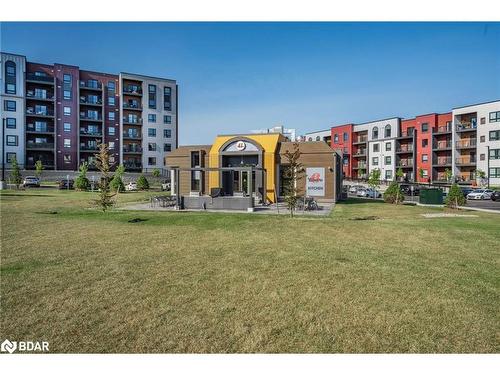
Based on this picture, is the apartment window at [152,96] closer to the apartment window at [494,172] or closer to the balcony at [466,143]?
the balcony at [466,143]

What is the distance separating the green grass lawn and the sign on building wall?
56.0 ft

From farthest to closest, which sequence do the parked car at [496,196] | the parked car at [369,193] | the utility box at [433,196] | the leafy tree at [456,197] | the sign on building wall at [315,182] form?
the parked car at [369,193]
the parked car at [496,196]
the sign on building wall at [315,182]
the utility box at [433,196]
the leafy tree at [456,197]

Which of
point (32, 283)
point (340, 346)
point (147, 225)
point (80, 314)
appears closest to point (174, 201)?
point (147, 225)

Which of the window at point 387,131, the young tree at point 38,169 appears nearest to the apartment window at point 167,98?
the young tree at point 38,169

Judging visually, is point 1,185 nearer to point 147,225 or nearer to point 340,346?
point 147,225

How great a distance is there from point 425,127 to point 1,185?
2626 inches

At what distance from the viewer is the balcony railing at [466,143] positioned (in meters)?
55.9

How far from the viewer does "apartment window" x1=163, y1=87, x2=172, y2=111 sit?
68.8 m

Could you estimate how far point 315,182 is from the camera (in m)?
29.3

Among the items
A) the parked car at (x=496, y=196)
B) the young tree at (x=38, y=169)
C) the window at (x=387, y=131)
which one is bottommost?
the parked car at (x=496, y=196)

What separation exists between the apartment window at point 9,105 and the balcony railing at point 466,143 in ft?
247

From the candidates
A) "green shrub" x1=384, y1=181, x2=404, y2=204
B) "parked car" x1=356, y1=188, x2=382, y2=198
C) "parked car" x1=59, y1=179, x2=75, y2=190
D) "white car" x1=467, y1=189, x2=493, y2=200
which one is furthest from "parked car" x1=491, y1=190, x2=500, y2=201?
"parked car" x1=59, y1=179, x2=75, y2=190

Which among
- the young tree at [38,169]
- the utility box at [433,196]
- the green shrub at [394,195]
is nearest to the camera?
the utility box at [433,196]

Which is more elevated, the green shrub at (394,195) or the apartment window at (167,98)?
the apartment window at (167,98)
